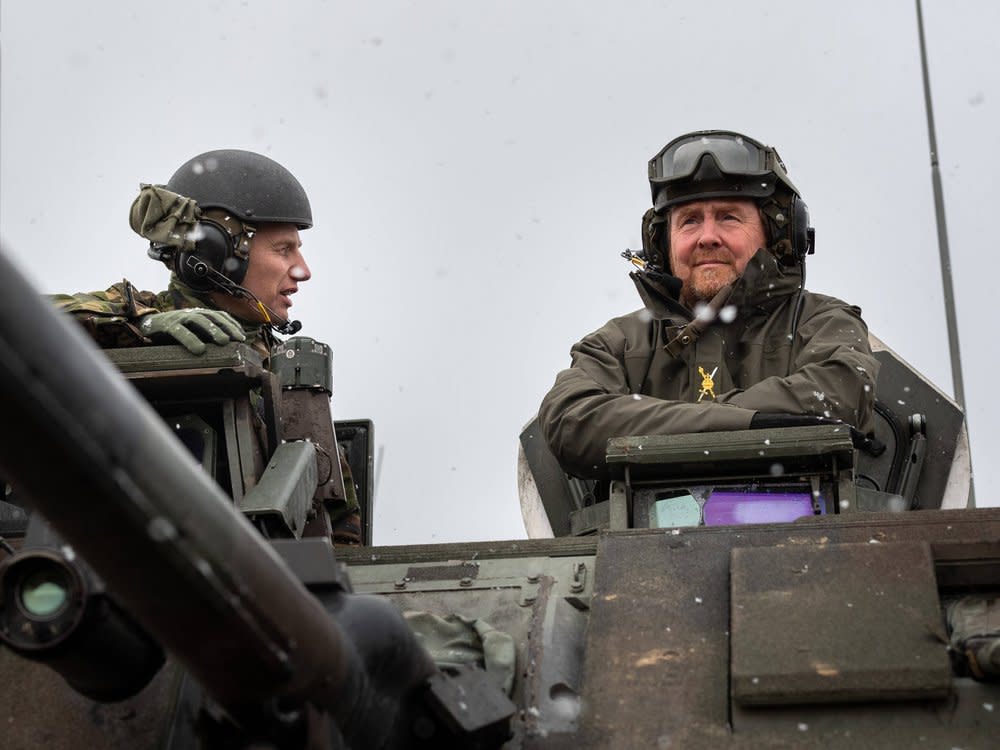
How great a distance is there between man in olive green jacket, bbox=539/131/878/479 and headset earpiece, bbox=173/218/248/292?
66.3 inches

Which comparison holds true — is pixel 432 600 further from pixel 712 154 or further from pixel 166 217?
pixel 166 217

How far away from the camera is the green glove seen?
479cm

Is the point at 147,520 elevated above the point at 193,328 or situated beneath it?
elevated above

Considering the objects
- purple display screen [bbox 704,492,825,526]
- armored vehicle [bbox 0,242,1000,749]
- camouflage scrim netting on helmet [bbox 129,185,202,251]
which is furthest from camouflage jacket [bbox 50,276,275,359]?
purple display screen [bbox 704,492,825,526]

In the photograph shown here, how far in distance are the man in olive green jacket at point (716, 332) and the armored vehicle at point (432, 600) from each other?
0.64 metres

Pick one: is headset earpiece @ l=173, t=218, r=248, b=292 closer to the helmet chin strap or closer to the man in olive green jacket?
the helmet chin strap

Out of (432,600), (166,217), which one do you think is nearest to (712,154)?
(166,217)

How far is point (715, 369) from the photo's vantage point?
5895 mm

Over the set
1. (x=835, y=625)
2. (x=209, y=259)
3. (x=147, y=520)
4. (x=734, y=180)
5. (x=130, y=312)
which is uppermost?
(x=147, y=520)

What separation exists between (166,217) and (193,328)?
2189 millimetres

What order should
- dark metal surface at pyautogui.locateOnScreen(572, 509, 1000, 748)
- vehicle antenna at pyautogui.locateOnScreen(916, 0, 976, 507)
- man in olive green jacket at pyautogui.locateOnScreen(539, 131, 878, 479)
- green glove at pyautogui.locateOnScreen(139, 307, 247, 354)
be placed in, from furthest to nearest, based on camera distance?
vehicle antenna at pyautogui.locateOnScreen(916, 0, 976, 507) < man in olive green jacket at pyautogui.locateOnScreen(539, 131, 878, 479) < green glove at pyautogui.locateOnScreen(139, 307, 247, 354) < dark metal surface at pyautogui.locateOnScreen(572, 509, 1000, 748)

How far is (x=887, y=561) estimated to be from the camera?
3.62 meters

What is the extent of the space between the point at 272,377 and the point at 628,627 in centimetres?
184

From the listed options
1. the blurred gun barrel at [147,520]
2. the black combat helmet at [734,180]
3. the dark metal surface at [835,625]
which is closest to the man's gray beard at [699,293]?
the black combat helmet at [734,180]
